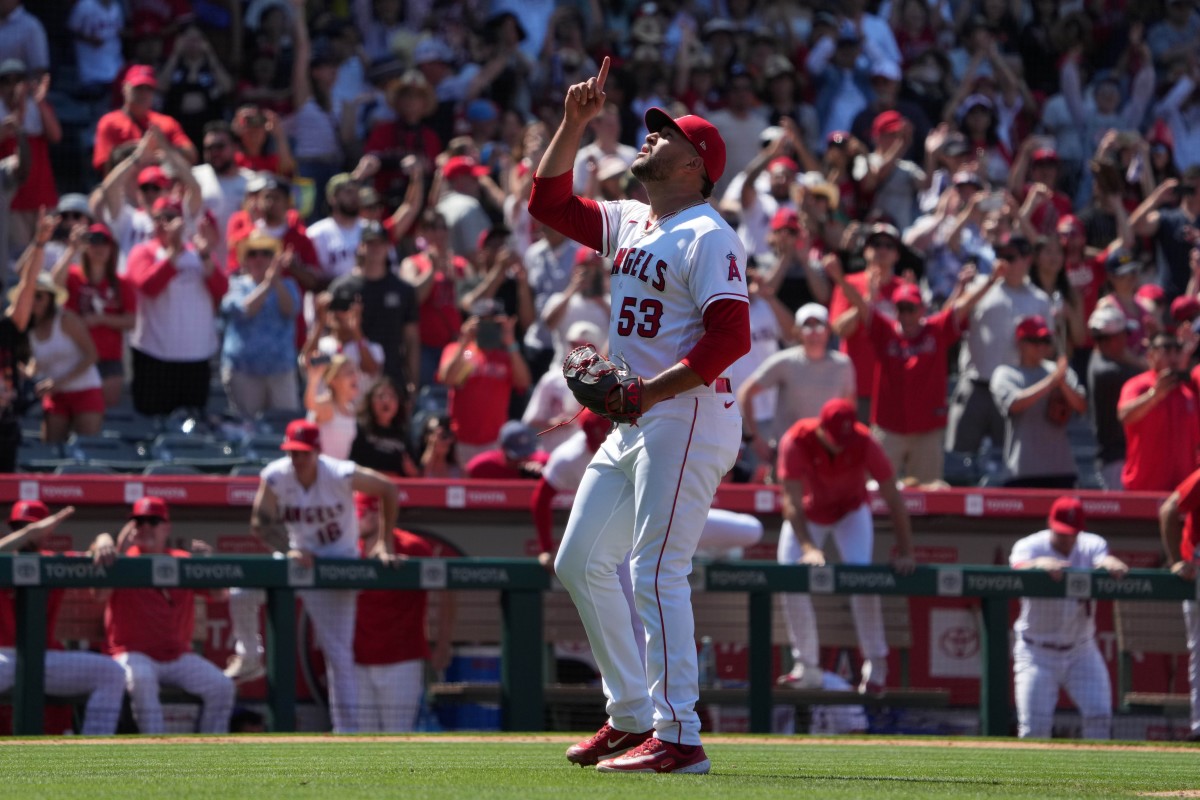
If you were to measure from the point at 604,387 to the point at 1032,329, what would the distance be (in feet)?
22.6

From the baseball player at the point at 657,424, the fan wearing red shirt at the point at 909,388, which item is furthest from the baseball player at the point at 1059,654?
the baseball player at the point at 657,424

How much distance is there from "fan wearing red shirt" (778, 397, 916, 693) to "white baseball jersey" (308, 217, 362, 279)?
383 centimetres

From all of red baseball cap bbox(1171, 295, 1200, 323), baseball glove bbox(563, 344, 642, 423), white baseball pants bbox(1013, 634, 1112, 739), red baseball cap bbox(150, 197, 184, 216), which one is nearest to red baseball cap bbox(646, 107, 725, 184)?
baseball glove bbox(563, 344, 642, 423)

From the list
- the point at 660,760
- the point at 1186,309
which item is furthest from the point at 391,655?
the point at 1186,309

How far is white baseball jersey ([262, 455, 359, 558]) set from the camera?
9.46 meters

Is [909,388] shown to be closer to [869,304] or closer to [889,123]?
[869,304]

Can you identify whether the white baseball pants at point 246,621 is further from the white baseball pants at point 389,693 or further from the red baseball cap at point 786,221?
the red baseball cap at point 786,221

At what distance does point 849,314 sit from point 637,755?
6834 millimetres

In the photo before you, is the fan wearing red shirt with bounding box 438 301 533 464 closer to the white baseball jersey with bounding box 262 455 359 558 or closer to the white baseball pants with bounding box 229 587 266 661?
the white baseball jersey with bounding box 262 455 359 558

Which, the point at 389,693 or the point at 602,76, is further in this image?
the point at 389,693

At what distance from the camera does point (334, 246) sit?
12.5 m

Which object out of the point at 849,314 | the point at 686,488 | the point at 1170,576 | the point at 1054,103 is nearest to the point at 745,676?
the point at 1170,576

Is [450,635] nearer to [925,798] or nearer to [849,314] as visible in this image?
[849,314]

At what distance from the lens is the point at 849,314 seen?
38.5 feet
